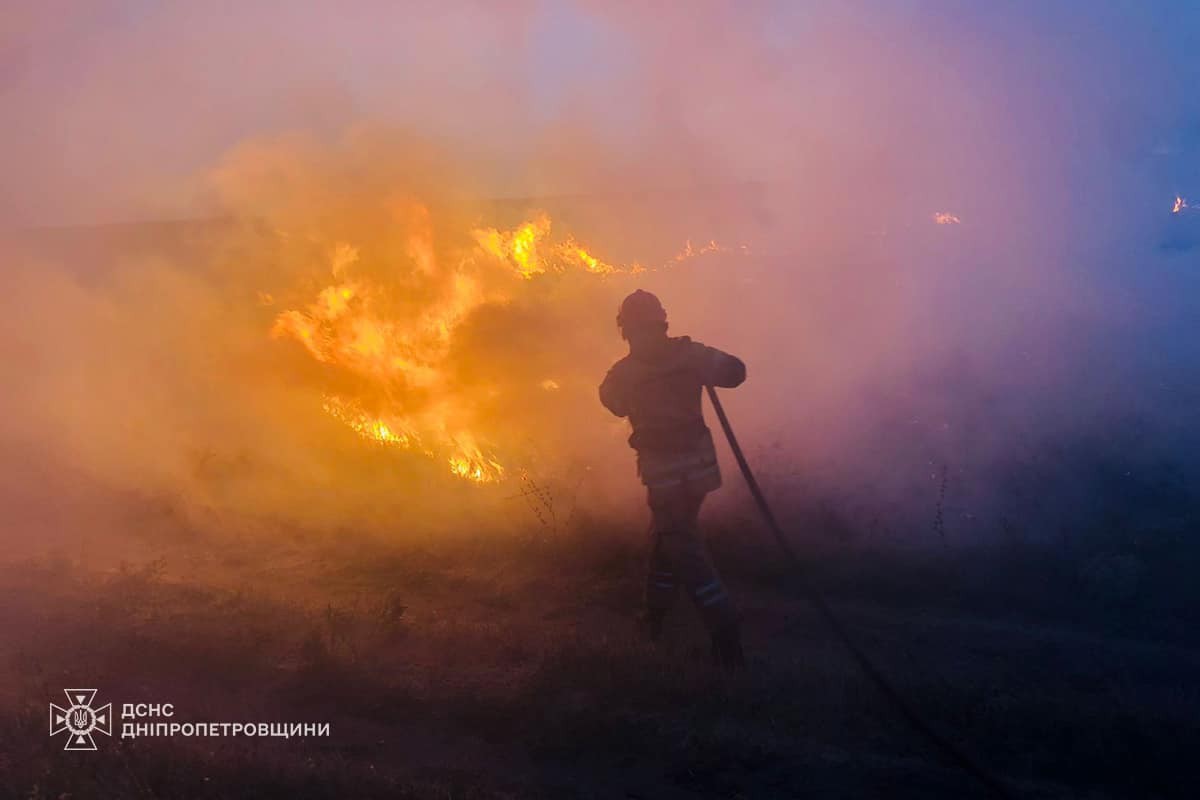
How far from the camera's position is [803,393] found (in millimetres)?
9977

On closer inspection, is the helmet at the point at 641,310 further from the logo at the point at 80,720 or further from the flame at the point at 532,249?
the flame at the point at 532,249

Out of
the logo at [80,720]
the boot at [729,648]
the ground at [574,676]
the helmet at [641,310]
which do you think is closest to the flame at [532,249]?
the ground at [574,676]

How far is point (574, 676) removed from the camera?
537 cm

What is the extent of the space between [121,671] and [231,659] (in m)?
0.64

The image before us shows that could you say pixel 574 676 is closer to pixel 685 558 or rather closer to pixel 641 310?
pixel 685 558

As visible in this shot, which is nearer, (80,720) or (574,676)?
(80,720)

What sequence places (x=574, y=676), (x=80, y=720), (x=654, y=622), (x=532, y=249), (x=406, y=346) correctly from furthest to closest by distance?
(x=532, y=249) → (x=406, y=346) → (x=654, y=622) → (x=574, y=676) → (x=80, y=720)

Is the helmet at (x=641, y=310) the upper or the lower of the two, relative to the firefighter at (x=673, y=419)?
upper

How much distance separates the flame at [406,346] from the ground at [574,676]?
1.87 m

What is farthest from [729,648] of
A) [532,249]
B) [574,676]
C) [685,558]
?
[532,249]

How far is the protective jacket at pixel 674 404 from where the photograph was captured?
557 cm

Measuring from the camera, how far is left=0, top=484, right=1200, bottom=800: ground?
4383mm

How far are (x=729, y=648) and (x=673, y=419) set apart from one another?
54.0 inches

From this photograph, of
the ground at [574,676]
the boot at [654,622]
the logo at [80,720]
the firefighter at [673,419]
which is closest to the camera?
the ground at [574,676]
